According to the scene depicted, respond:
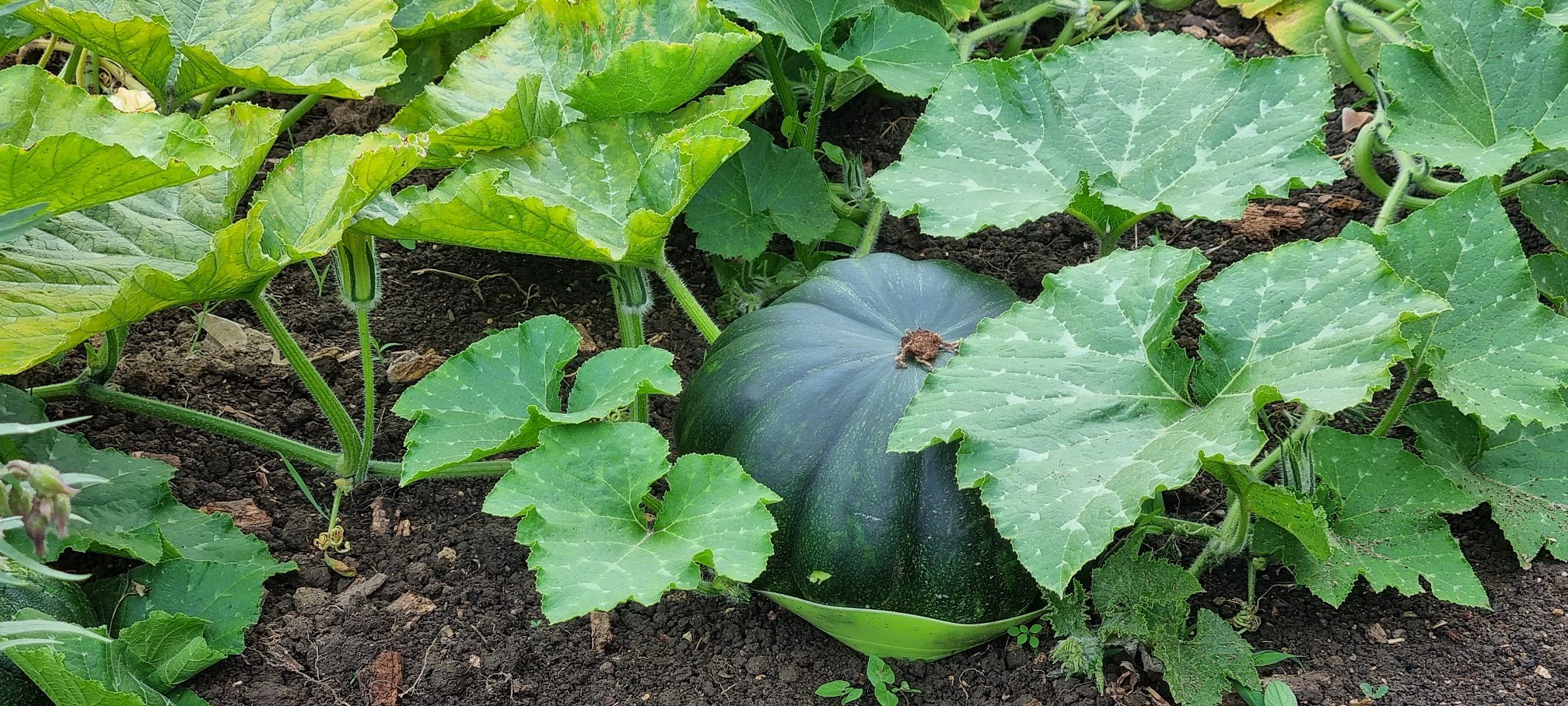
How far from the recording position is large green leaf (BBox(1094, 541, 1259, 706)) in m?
2.02

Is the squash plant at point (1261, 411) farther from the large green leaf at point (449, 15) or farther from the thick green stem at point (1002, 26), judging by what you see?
the large green leaf at point (449, 15)

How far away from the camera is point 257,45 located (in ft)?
8.46

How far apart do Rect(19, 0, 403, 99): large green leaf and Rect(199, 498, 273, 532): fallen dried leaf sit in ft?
2.73

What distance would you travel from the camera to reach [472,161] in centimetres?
247

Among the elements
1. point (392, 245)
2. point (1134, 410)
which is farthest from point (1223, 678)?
point (392, 245)

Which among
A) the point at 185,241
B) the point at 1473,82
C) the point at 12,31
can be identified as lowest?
the point at 185,241

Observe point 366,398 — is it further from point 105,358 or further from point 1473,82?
point 1473,82

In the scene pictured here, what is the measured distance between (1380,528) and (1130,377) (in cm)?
57

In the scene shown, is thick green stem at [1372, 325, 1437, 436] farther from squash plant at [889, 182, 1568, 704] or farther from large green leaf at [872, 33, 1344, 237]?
large green leaf at [872, 33, 1344, 237]

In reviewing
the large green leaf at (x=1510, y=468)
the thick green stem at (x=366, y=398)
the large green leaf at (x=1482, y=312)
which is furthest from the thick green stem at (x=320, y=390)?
the large green leaf at (x=1510, y=468)

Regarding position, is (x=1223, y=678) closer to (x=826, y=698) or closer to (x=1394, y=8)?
(x=826, y=698)

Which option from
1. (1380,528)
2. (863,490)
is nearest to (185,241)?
(863,490)

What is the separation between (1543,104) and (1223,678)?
1.20 meters

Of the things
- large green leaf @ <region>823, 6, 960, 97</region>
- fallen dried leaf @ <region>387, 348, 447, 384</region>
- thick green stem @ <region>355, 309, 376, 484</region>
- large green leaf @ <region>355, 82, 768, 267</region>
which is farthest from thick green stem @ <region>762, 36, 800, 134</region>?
thick green stem @ <region>355, 309, 376, 484</region>
